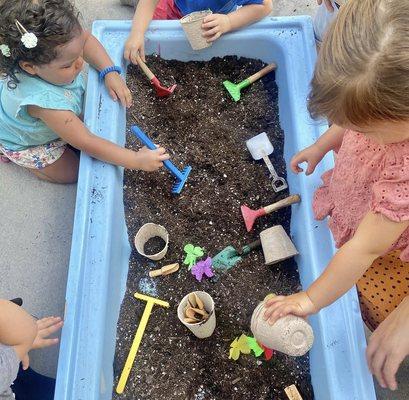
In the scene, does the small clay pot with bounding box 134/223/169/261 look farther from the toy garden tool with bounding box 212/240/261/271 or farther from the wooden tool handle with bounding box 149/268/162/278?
the toy garden tool with bounding box 212/240/261/271

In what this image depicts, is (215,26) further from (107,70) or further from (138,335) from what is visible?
(138,335)

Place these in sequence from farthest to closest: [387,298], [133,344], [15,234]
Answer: [15,234] → [133,344] → [387,298]

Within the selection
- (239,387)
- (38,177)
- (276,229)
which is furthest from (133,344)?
(38,177)

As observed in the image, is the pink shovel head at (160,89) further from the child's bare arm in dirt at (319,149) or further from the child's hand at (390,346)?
the child's hand at (390,346)

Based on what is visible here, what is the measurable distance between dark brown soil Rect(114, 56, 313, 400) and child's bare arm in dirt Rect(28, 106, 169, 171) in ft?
0.37

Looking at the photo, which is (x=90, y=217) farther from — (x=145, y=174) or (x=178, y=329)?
(x=178, y=329)

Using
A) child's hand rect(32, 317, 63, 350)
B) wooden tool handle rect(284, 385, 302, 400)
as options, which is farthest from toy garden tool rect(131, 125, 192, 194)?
wooden tool handle rect(284, 385, 302, 400)

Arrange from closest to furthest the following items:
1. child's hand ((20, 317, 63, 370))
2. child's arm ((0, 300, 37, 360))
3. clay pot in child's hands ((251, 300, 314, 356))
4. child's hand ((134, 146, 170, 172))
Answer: clay pot in child's hands ((251, 300, 314, 356)) → child's arm ((0, 300, 37, 360)) → child's hand ((20, 317, 63, 370)) → child's hand ((134, 146, 170, 172))

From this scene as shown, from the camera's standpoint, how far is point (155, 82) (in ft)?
4.94

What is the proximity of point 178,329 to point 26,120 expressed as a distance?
74 cm

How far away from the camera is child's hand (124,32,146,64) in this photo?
4.90ft

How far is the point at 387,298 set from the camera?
107cm

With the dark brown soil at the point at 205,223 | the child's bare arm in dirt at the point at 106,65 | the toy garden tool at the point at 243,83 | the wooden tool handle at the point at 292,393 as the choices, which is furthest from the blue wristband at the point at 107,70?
the wooden tool handle at the point at 292,393

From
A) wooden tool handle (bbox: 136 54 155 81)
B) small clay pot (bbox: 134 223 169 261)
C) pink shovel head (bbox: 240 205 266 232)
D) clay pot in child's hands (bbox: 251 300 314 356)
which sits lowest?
small clay pot (bbox: 134 223 169 261)
